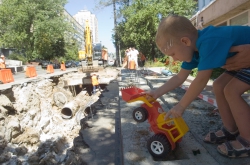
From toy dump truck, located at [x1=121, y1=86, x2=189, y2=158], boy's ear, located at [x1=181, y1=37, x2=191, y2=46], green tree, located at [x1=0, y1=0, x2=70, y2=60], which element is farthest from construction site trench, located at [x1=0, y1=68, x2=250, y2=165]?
green tree, located at [x1=0, y1=0, x2=70, y2=60]

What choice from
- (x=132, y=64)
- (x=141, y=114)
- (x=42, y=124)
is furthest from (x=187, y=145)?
(x=42, y=124)

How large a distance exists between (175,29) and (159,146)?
3.70 ft

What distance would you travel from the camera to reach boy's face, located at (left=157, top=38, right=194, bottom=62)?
1.78 m

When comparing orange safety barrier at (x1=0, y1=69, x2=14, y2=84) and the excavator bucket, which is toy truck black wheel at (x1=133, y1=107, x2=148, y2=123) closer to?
the excavator bucket

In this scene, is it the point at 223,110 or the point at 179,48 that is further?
the point at 223,110

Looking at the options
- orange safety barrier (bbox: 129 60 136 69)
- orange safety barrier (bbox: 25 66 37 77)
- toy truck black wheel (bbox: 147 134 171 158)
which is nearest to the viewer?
toy truck black wheel (bbox: 147 134 171 158)

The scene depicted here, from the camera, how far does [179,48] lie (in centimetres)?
181

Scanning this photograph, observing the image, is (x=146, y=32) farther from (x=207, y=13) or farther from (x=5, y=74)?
(x=5, y=74)

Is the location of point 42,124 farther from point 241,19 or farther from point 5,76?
point 241,19

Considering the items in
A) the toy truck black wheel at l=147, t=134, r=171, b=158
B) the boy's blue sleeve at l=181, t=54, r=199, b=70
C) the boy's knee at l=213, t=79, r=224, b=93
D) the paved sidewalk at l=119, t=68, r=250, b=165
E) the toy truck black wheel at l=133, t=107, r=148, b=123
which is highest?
the boy's blue sleeve at l=181, t=54, r=199, b=70

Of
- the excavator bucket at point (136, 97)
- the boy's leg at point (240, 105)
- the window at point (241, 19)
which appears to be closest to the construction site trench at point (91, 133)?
the boy's leg at point (240, 105)

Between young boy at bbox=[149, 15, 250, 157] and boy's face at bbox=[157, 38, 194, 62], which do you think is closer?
young boy at bbox=[149, 15, 250, 157]

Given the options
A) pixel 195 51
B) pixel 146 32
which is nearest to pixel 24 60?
pixel 146 32

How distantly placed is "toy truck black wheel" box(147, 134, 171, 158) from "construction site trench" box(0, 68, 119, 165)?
1536mm
